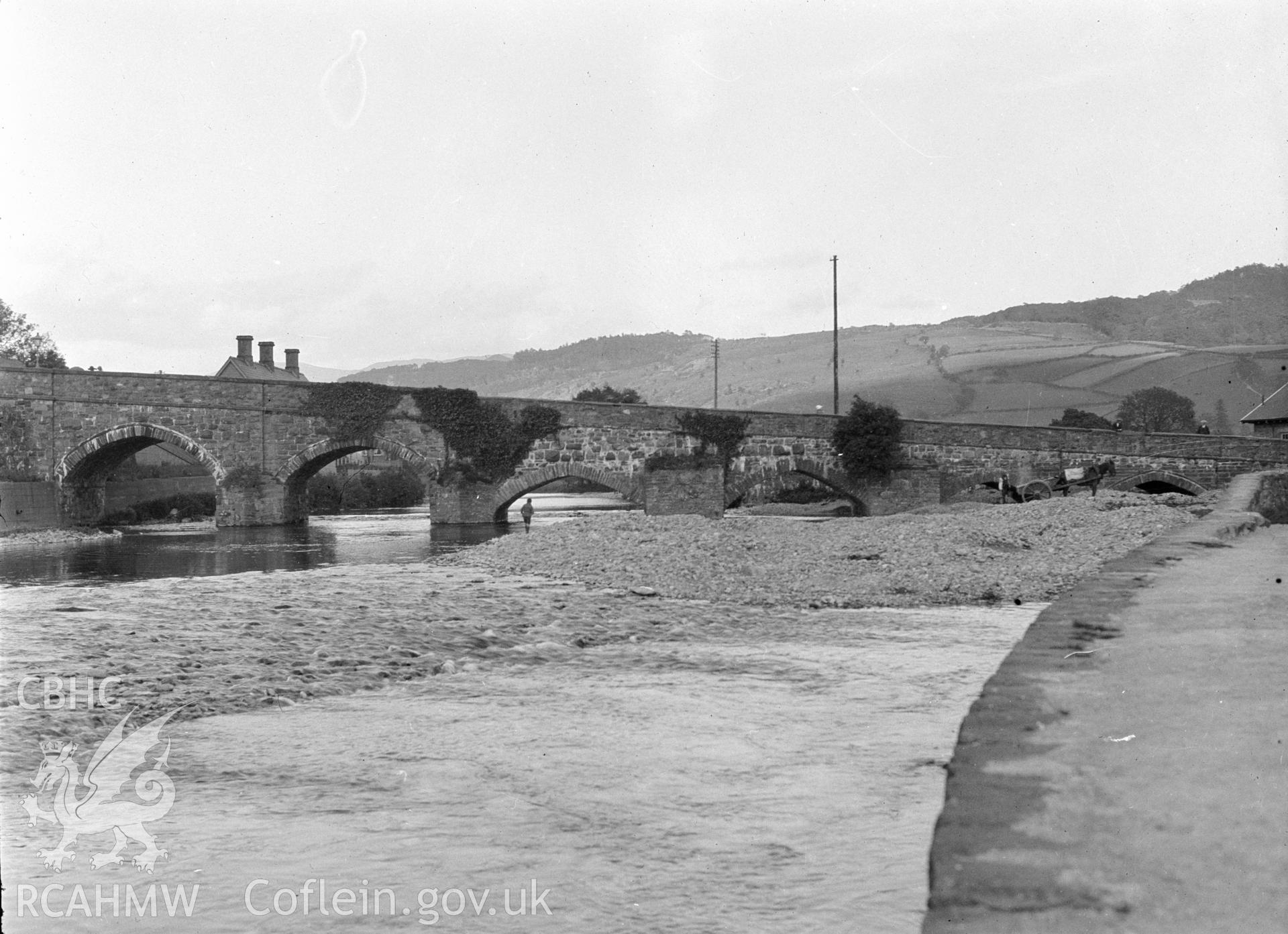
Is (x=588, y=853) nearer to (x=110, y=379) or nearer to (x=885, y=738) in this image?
(x=885, y=738)

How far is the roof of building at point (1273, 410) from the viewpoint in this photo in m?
44.6

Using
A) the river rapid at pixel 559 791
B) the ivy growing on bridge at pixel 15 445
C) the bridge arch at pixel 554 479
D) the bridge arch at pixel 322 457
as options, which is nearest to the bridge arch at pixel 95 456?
the ivy growing on bridge at pixel 15 445

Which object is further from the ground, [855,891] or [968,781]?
[968,781]

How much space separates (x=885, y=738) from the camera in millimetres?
6391

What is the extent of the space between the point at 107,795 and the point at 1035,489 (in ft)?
108

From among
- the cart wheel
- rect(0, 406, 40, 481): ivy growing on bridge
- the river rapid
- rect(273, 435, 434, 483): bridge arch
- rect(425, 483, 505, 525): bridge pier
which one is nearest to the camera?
the river rapid

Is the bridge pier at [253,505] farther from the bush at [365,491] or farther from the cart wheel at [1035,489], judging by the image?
the cart wheel at [1035,489]

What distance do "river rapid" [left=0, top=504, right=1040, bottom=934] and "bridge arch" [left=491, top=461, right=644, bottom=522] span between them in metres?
27.2

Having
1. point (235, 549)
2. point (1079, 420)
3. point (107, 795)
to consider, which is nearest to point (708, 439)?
point (235, 549)

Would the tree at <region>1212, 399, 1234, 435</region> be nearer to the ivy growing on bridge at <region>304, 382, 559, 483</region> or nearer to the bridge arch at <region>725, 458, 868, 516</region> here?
the bridge arch at <region>725, 458, 868, 516</region>

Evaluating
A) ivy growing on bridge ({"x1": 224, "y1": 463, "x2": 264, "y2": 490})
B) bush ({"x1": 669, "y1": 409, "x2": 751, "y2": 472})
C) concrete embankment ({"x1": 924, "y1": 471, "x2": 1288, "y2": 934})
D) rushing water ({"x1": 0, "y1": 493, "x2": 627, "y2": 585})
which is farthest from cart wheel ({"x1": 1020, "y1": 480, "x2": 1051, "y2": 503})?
concrete embankment ({"x1": 924, "y1": 471, "x2": 1288, "y2": 934})

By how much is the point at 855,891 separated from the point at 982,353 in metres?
96.2

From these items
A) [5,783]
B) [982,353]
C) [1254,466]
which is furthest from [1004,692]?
[982,353]

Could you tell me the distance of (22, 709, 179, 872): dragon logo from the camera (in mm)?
4789
